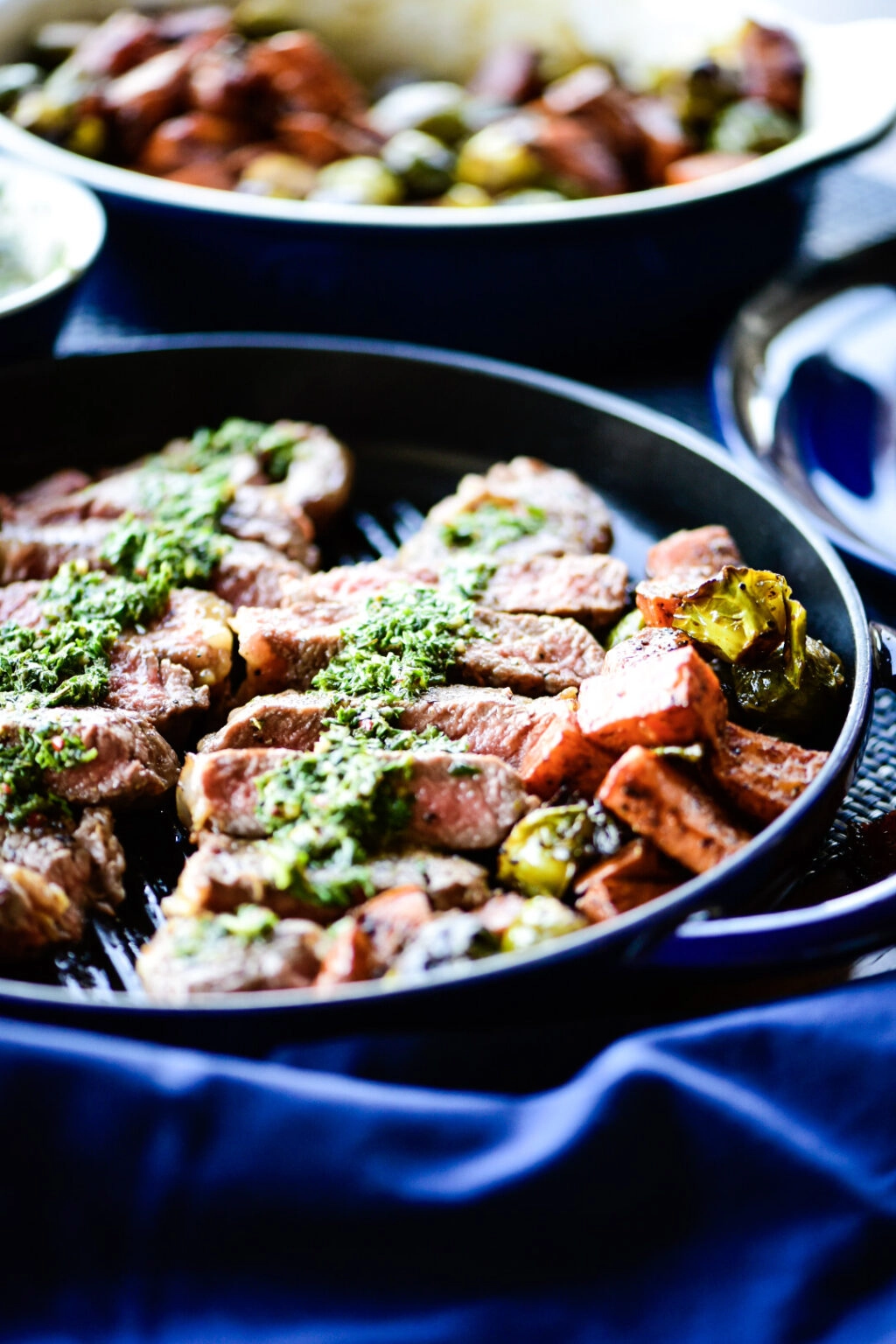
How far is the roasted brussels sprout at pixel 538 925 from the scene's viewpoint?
201 cm

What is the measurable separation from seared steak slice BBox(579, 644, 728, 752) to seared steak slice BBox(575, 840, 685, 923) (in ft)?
0.67

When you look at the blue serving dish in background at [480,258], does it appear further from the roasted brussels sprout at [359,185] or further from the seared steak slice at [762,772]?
the seared steak slice at [762,772]

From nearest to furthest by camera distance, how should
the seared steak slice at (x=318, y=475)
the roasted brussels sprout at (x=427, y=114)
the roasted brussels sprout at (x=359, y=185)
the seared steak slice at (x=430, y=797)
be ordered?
the seared steak slice at (x=430, y=797)
the seared steak slice at (x=318, y=475)
the roasted brussels sprout at (x=359, y=185)
the roasted brussels sprout at (x=427, y=114)

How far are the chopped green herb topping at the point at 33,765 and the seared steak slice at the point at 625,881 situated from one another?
964 millimetres

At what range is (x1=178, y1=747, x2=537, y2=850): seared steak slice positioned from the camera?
2.25 metres

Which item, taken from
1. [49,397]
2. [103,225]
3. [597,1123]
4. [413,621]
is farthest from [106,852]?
[103,225]

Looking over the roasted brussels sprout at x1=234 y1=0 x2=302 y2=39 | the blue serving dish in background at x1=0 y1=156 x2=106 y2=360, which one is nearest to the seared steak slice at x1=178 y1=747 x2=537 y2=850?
the blue serving dish in background at x1=0 y1=156 x2=106 y2=360

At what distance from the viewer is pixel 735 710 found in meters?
2.53

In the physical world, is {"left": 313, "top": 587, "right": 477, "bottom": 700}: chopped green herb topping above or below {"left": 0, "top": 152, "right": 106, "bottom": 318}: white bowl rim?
below

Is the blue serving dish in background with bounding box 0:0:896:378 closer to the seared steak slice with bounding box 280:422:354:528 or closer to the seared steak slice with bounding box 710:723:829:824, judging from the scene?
the seared steak slice with bounding box 280:422:354:528

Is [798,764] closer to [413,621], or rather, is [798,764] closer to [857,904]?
[857,904]

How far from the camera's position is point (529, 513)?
3105mm

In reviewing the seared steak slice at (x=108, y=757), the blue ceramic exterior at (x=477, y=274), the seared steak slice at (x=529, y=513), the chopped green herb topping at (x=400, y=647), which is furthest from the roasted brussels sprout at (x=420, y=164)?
the seared steak slice at (x=108, y=757)

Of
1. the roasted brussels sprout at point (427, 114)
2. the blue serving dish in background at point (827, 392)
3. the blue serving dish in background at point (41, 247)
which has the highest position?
the blue serving dish in background at point (41, 247)
